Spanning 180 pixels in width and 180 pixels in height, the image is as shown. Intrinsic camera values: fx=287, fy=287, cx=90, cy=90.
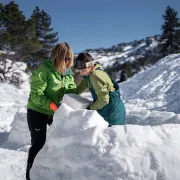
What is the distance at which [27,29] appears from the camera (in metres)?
25.3

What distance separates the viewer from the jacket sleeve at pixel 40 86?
3229mm

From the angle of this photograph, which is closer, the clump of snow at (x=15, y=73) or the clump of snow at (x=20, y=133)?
the clump of snow at (x=20, y=133)

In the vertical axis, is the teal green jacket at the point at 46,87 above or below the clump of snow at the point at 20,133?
above

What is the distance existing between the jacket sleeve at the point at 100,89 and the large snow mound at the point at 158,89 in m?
7.91

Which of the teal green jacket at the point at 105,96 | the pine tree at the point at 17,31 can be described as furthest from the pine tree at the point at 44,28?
the teal green jacket at the point at 105,96

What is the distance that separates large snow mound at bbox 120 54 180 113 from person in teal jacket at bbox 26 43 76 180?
8014 mm

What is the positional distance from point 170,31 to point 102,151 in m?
34.3

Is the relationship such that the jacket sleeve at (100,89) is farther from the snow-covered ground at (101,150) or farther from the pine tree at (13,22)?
the pine tree at (13,22)

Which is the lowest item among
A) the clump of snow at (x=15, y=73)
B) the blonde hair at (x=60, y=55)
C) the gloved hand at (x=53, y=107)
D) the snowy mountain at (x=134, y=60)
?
the gloved hand at (x=53, y=107)

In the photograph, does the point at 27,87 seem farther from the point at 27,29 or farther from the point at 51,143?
the point at 51,143

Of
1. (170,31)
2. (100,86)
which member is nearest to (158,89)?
(100,86)

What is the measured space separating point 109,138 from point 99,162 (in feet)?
0.85

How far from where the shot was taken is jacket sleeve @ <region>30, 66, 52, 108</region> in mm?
3229

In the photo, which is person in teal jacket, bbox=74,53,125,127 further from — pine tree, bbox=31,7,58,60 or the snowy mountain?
pine tree, bbox=31,7,58,60
